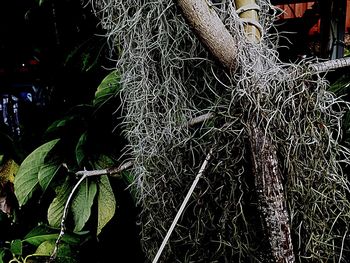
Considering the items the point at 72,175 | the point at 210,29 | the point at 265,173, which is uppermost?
the point at 210,29

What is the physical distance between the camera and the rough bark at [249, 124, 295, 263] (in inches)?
25.5

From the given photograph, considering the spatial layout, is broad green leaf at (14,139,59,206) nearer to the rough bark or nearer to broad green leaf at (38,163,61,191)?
broad green leaf at (38,163,61,191)

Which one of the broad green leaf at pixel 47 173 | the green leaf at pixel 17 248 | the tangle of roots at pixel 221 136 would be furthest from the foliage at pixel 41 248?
the tangle of roots at pixel 221 136

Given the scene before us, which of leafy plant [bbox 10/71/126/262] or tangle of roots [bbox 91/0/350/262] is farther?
leafy plant [bbox 10/71/126/262]

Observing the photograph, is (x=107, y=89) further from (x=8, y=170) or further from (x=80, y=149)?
(x=8, y=170)

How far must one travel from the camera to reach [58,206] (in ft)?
3.37

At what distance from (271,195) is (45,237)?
21.7 inches

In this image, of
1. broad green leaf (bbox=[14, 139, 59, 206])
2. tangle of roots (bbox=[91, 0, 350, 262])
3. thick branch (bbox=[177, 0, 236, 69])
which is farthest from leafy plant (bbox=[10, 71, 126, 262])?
thick branch (bbox=[177, 0, 236, 69])

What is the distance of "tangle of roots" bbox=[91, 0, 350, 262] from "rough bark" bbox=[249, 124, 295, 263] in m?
0.02

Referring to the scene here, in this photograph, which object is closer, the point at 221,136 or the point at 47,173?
the point at 221,136

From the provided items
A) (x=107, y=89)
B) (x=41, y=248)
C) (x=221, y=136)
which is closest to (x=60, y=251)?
(x=41, y=248)

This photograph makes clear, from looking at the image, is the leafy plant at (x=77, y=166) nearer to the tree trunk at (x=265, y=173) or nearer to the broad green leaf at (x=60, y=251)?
the broad green leaf at (x=60, y=251)

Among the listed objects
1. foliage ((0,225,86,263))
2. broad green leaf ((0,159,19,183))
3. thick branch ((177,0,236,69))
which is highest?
thick branch ((177,0,236,69))

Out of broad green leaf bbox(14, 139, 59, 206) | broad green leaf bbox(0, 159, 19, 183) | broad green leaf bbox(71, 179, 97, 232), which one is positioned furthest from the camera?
broad green leaf bbox(0, 159, 19, 183)
